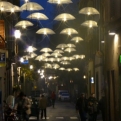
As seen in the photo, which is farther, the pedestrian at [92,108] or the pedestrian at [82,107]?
the pedestrian at [82,107]

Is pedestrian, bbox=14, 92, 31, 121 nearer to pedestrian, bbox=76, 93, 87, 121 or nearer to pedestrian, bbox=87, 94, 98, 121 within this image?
pedestrian, bbox=87, 94, 98, 121

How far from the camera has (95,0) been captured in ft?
147

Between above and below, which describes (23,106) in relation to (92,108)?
above

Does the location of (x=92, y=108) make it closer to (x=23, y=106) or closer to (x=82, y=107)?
(x=82, y=107)

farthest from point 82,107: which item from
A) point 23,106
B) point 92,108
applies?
point 23,106

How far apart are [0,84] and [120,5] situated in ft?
46.7

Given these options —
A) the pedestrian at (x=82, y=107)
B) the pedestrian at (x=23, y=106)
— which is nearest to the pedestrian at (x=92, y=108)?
the pedestrian at (x=82, y=107)

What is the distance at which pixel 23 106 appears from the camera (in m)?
26.0

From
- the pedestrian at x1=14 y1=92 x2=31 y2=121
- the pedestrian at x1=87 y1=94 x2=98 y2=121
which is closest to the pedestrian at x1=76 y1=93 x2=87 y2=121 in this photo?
the pedestrian at x1=87 y1=94 x2=98 y2=121

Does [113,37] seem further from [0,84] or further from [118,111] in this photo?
[0,84]

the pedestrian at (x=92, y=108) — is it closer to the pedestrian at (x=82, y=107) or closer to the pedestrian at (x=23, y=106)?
the pedestrian at (x=82, y=107)

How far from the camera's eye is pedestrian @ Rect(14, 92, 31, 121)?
2607 centimetres

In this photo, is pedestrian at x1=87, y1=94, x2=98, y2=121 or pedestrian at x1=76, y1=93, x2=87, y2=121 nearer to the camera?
pedestrian at x1=87, y1=94, x2=98, y2=121

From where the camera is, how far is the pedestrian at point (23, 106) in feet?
85.5
